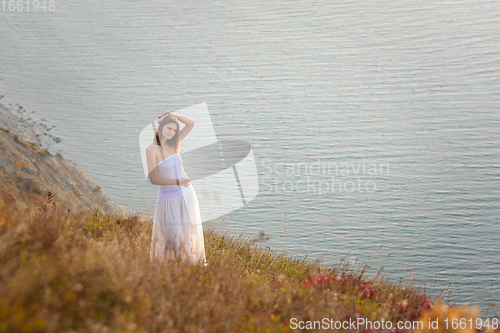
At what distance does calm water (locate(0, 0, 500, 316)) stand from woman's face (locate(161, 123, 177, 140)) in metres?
3.92

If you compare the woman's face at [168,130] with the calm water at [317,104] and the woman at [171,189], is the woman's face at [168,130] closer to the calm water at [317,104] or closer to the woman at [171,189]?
the woman at [171,189]

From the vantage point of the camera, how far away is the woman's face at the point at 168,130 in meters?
4.72

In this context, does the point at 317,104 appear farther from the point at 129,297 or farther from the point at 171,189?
the point at 129,297

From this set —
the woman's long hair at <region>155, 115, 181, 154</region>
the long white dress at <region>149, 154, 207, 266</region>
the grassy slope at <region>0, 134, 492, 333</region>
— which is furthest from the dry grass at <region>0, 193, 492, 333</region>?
the woman's long hair at <region>155, 115, 181, 154</region>

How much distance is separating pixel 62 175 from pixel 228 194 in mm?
5242

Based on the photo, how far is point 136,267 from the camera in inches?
116

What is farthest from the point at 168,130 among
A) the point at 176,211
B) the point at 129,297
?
the point at 129,297

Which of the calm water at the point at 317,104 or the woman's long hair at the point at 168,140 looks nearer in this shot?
the woman's long hair at the point at 168,140

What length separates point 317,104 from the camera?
20.0 meters

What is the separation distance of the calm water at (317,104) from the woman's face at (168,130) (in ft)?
12.9

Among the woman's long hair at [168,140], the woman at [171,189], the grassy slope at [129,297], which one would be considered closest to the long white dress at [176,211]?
the woman at [171,189]

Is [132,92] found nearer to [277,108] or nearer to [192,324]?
[277,108]

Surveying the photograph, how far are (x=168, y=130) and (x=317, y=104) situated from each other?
16.4 m

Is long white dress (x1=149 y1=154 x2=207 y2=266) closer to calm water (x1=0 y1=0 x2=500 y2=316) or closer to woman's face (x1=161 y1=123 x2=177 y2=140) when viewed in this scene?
woman's face (x1=161 y1=123 x2=177 y2=140)
